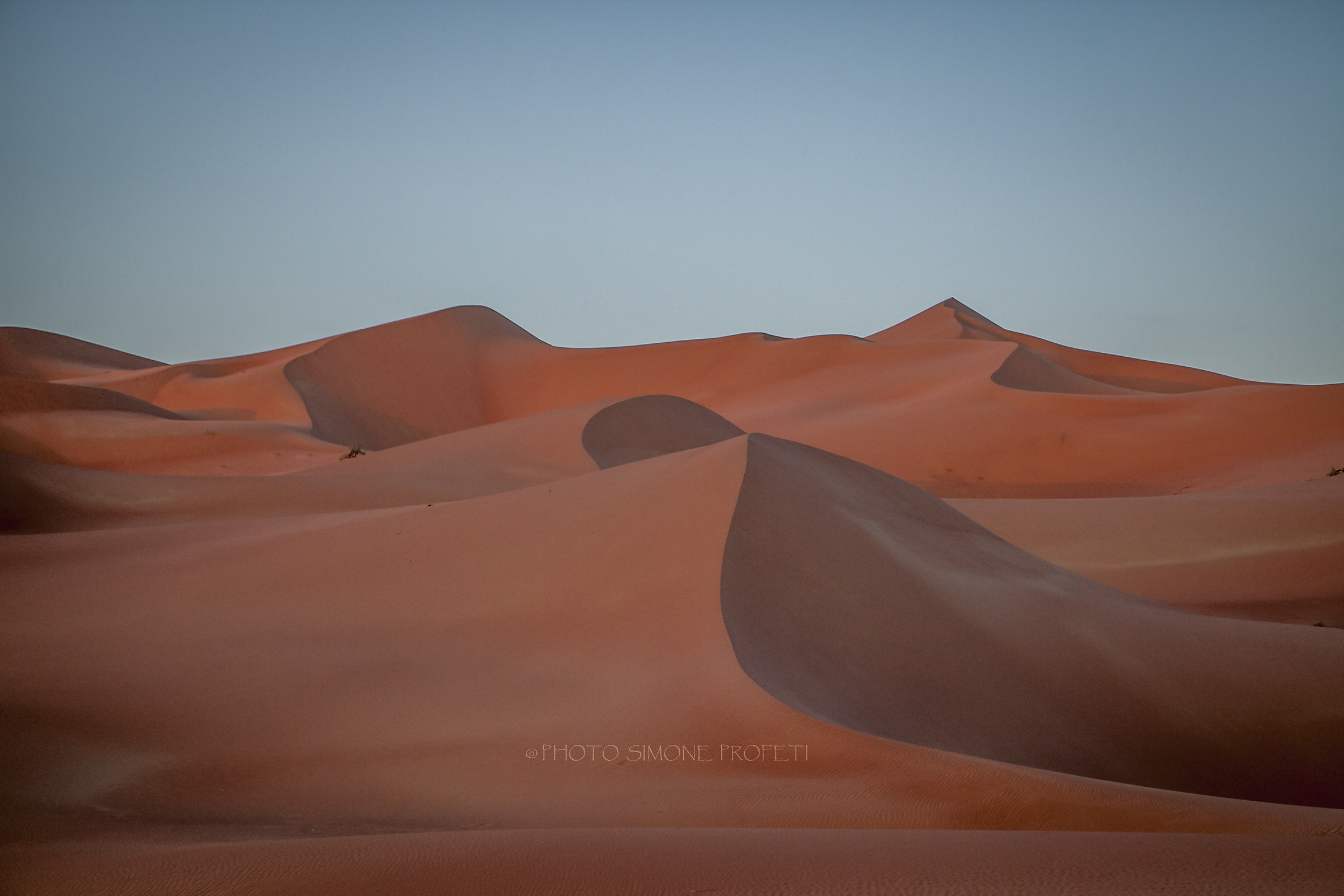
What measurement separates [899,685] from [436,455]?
1431cm

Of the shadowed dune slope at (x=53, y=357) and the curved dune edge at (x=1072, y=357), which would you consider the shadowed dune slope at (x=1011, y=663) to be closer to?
the curved dune edge at (x=1072, y=357)

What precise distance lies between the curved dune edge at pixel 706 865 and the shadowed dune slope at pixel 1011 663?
85.4 inches

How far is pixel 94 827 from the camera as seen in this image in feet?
12.6

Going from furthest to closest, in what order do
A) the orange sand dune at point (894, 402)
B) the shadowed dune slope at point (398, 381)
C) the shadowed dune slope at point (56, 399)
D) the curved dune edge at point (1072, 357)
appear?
the curved dune edge at point (1072, 357), the shadowed dune slope at point (398, 381), the shadowed dune slope at point (56, 399), the orange sand dune at point (894, 402)

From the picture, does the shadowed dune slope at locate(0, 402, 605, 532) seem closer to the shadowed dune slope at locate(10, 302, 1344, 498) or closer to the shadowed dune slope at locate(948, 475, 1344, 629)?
the shadowed dune slope at locate(10, 302, 1344, 498)

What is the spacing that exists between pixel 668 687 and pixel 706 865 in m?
2.60

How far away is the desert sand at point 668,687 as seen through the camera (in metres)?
3.00

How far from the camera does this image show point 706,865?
2.85 m

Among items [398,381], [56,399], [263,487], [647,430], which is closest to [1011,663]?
[263,487]

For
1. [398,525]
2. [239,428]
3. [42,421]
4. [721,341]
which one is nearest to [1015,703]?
[398,525]

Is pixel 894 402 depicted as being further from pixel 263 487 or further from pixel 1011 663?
pixel 1011 663

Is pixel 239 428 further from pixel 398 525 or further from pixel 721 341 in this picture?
pixel 721 341

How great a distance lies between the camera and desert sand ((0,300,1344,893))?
300 cm

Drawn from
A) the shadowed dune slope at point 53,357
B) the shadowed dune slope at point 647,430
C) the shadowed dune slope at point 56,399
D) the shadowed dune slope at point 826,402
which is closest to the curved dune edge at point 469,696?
the shadowed dune slope at point 647,430
